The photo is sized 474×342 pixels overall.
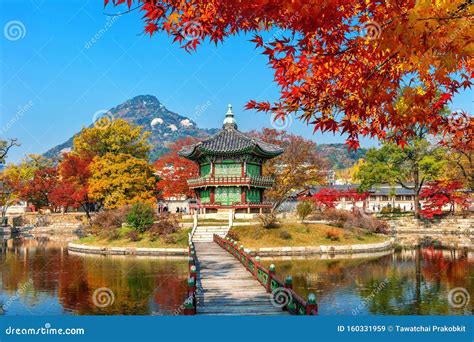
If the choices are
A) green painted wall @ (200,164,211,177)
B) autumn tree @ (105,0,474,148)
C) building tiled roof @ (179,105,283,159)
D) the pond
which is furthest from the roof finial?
autumn tree @ (105,0,474,148)

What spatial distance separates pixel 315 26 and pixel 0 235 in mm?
55165

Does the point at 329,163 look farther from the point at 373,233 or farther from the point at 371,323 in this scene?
the point at 371,323

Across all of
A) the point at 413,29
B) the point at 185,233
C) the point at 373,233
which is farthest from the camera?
the point at 373,233

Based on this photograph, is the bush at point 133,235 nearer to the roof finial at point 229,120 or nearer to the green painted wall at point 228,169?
the green painted wall at point 228,169

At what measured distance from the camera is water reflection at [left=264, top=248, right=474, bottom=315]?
49.1 feet

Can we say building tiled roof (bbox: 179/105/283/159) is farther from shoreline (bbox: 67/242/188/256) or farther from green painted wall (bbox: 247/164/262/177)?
shoreline (bbox: 67/242/188/256)

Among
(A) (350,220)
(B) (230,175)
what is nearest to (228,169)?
(B) (230,175)

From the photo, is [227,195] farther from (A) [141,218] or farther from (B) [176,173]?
(B) [176,173]

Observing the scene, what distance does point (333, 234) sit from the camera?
33.8 meters

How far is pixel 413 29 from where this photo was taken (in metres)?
5.21

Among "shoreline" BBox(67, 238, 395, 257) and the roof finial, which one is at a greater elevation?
the roof finial

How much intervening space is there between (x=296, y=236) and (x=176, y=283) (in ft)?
49.8

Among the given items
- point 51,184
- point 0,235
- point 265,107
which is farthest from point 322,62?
point 51,184

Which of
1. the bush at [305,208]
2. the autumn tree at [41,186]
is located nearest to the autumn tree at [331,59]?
the bush at [305,208]
